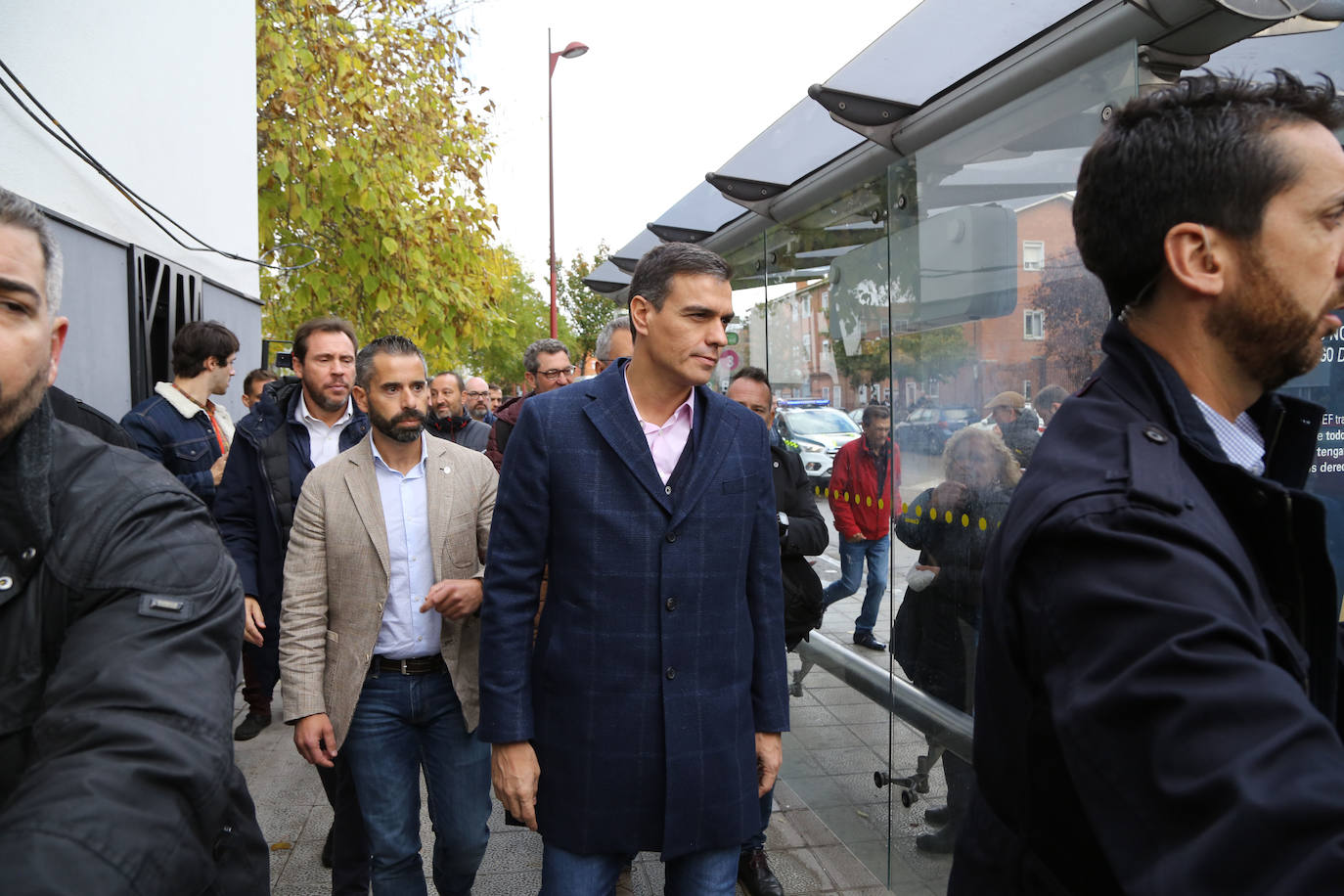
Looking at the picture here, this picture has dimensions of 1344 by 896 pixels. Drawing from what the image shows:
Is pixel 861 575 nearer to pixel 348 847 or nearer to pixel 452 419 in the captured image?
pixel 348 847

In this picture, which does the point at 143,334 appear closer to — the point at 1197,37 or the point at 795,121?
the point at 795,121

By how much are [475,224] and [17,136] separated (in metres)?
7.67

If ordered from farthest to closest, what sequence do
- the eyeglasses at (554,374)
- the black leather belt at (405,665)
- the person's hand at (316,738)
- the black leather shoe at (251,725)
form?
the eyeglasses at (554,374) < the black leather shoe at (251,725) < the black leather belt at (405,665) < the person's hand at (316,738)

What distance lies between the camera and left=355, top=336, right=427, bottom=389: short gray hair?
3.37 m

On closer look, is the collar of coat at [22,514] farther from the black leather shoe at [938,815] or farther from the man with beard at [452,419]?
the man with beard at [452,419]

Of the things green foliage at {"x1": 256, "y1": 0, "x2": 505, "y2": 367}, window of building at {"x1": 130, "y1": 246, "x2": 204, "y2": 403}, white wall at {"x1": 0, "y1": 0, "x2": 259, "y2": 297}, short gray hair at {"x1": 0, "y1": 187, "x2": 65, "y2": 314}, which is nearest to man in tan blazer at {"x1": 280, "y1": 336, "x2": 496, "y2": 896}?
short gray hair at {"x1": 0, "y1": 187, "x2": 65, "y2": 314}

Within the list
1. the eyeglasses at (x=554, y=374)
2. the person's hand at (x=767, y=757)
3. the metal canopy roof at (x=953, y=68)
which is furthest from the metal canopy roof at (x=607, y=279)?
the person's hand at (x=767, y=757)

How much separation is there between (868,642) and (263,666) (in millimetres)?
3260

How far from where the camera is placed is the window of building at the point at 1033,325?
2.94 meters

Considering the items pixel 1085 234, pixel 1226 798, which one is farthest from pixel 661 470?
pixel 1226 798

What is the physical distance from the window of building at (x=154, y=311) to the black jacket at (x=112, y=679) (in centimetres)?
622

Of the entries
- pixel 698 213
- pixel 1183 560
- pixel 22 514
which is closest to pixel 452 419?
pixel 698 213

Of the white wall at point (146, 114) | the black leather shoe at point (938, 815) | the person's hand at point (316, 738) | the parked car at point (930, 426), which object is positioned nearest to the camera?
the person's hand at point (316, 738)

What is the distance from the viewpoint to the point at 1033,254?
9.81 ft
